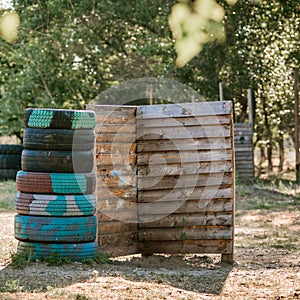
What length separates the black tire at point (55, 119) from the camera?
22.6ft

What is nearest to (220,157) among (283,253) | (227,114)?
(227,114)

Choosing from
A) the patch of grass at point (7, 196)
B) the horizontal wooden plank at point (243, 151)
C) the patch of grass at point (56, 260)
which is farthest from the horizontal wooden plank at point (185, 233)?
the horizontal wooden plank at point (243, 151)

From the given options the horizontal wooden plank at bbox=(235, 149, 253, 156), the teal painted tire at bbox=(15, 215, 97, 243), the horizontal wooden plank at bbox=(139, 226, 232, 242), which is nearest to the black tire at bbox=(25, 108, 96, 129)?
the teal painted tire at bbox=(15, 215, 97, 243)

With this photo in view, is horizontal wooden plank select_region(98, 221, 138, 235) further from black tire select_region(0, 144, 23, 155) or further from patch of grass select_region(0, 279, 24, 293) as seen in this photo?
black tire select_region(0, 144, 23, 155)

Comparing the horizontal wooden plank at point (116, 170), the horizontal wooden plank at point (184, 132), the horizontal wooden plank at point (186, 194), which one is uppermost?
the horizontal wooden plank at point (184, 132)

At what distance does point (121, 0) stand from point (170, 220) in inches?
753

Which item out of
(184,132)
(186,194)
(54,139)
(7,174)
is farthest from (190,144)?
(7,174)

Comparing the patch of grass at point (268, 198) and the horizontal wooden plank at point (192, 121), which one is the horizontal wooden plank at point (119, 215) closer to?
the horizontal wooden plank at point (192, 121)

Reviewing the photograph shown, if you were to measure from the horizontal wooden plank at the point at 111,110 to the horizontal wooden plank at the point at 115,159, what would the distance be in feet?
1.47

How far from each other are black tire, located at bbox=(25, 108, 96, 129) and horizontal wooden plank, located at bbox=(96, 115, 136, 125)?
22.7 inches

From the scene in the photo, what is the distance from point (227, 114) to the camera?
305 inches

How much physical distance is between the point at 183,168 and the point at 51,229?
1.81m

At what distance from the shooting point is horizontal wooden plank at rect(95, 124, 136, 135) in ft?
24.7

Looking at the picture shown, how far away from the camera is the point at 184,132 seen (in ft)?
25.7
